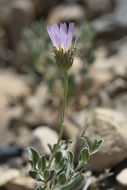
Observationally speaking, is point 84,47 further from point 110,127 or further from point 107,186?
point 107,186

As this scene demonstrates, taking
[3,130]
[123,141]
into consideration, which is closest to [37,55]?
[3,130]

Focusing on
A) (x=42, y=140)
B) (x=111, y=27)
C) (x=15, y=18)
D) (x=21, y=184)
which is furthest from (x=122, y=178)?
(x=15, y=18)

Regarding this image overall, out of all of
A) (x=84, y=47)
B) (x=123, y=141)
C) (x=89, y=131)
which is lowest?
(x=123, y=141)

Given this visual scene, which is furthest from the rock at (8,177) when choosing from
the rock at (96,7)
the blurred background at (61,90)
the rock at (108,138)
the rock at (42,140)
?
the rock at (96,7)

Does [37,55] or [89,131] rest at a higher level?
[37,55]

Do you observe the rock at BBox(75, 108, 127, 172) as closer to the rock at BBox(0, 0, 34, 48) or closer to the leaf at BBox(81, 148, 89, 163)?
the leaf at BBox(81, 148, 89, 163)

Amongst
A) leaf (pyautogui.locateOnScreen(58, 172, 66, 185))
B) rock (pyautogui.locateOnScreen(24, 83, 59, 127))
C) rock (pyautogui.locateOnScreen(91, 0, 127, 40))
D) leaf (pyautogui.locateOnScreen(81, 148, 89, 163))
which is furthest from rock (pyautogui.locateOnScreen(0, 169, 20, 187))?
rock (pyautogui.locateOnScreen(91, 0, 127, 40))
